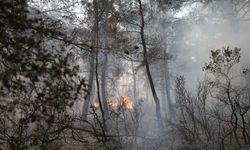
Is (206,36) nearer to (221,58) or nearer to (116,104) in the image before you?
(116,104)

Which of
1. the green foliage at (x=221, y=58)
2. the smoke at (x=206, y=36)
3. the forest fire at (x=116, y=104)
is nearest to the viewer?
the green foliage at (x=221, y=58)

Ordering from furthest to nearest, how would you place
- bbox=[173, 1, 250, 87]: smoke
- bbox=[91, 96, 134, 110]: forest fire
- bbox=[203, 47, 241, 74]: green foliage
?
bbox=[173, 1, 250, 87]: smoke, bbox=[91, 96, 134, 110]: forest fire, bbox=[203, 47, 241, 74]: green foliage

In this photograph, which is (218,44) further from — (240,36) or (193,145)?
(193,145)

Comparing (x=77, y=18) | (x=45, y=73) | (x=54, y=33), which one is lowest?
(x=45, y=73)

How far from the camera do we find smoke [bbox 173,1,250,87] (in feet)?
108

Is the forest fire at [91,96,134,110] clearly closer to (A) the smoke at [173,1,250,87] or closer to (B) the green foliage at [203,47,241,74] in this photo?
(B) the green foliage at [203,47,241,74]

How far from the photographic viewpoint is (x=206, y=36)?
45750 millimetres

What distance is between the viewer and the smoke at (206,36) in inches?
1294

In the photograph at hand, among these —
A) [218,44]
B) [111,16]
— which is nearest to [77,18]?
[111,16]

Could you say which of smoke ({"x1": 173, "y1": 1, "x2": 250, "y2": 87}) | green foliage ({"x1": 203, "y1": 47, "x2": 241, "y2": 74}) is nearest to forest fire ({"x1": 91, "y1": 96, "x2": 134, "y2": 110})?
green foliage ({"x1": 203, "y1": 47, "x2": 241, "y2": 74})

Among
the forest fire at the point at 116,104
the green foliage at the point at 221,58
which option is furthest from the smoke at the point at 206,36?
the green foliage at the point at 221,58

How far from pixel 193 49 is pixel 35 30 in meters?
43.5

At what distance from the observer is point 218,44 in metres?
42.4

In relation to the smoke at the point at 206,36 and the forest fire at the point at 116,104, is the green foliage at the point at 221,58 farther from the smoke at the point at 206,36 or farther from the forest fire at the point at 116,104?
the smoke at the point at 206,36
